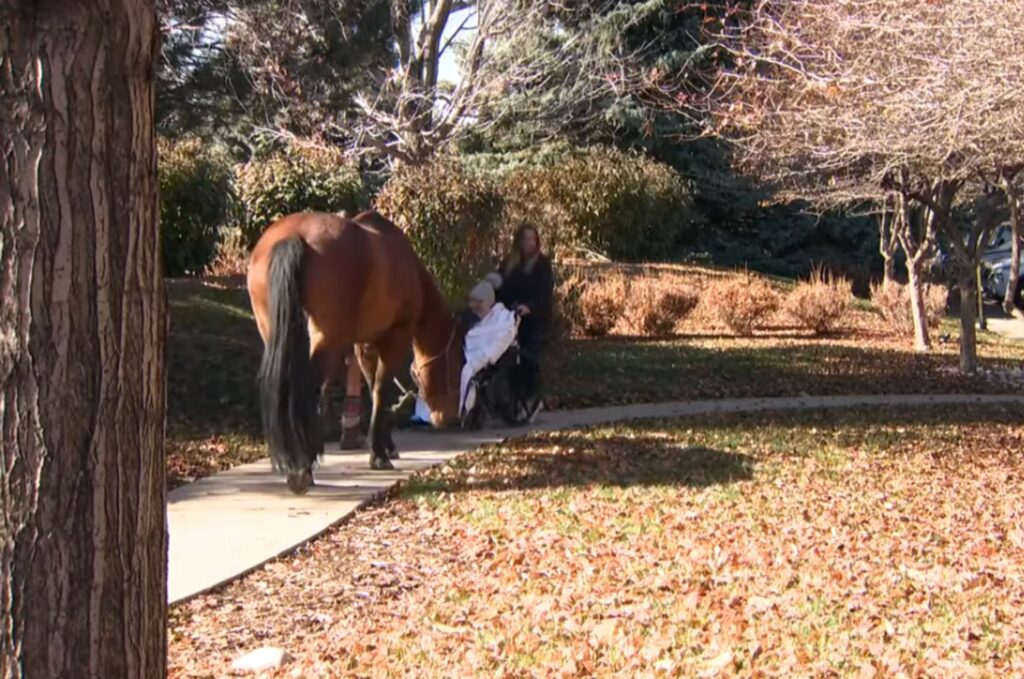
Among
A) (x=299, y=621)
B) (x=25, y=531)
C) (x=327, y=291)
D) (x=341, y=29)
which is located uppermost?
(x=341, y=29)

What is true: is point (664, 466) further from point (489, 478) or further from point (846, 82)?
point (846, 82)

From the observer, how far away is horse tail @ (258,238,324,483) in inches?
309

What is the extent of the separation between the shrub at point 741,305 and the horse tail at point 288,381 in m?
15.4

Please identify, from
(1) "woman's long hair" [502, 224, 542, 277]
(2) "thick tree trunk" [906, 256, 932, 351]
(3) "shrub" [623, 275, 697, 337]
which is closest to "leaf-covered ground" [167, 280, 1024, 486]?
(2) "thick tree trunk" [906, 256, 932, 351]

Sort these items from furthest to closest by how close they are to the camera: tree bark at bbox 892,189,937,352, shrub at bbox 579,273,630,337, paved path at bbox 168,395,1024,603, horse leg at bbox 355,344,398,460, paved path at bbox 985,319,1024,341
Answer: paved path at bbox 985,319,1024,341, shrub at bbox 579,273,630,337, tree bark at bbox 892,189,937,352, horse leg at bbox 355,344,398,460, paved path at bbox 168,395,1024,603

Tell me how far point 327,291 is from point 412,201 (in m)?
7.45

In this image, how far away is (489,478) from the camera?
9398 mm

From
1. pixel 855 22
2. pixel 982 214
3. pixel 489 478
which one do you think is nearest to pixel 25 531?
pixel 489 478

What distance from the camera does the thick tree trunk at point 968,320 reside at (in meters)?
17.3

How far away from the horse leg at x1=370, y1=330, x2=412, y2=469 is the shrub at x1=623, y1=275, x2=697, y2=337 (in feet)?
39.5

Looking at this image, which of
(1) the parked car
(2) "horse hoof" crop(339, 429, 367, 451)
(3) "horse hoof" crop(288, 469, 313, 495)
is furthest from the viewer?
(1) the parked car

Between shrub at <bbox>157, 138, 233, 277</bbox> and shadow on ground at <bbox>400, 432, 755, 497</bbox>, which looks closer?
shadow on ground at <bbox>400, 432, 755, 497</bbox>

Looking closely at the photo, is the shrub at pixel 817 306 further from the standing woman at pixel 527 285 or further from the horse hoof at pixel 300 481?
the horse hoof at pixel 300 481

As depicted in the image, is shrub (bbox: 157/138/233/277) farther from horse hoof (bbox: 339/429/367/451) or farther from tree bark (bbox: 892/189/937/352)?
tree bark (bbox: 892/189/937/352)
